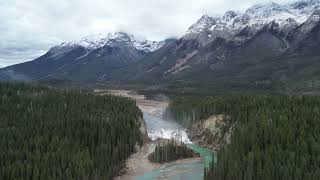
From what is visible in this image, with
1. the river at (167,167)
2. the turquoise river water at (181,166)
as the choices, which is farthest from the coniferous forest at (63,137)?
the turquoise river water at (181,166)

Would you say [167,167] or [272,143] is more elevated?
[272,143]

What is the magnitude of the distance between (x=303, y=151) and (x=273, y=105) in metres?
40.3

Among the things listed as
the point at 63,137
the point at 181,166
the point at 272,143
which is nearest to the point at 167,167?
the point at 181,166

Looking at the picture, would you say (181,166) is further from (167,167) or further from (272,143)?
(272,143)

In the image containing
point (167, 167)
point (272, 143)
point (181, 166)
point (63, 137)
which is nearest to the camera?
point (272, 143)

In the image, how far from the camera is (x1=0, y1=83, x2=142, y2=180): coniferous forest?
67.1 m

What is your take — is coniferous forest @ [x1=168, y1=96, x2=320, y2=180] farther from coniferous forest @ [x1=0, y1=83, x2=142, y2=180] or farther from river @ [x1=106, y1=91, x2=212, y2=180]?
coniferous forest @ [x1=0, y1=83, x2=142, y2=180]

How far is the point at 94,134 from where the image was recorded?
91438 millimetres

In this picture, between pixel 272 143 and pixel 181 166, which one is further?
pixel 181 166

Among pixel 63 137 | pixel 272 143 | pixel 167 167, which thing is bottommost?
pixel 167 167

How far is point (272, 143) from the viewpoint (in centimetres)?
7938

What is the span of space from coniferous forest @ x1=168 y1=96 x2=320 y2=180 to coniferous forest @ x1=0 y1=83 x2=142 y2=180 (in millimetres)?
Result: 18679

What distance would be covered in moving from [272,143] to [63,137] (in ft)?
120

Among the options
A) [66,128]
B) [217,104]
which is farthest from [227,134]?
[66,128]
